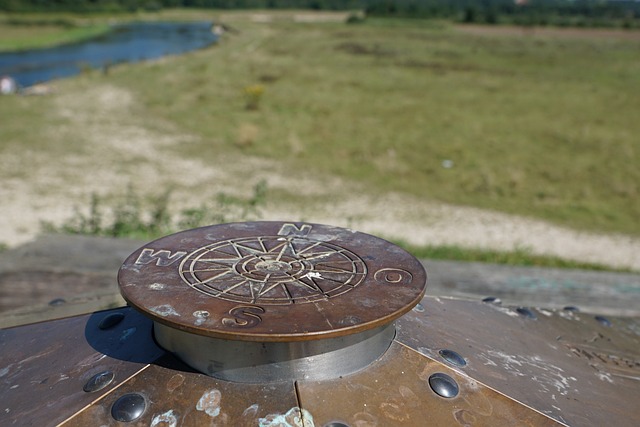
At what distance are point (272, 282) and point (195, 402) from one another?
1.07 feet

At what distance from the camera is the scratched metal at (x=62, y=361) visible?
4.09 ft

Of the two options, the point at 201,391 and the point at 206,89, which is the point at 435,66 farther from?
the point at 201,391

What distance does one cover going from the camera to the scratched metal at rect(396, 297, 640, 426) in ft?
→ 4.52

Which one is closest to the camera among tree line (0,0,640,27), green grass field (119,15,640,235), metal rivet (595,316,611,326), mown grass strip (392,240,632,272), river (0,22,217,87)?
metal rivet (595,316,611,326)

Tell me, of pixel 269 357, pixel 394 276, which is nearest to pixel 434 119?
pixel 394 276

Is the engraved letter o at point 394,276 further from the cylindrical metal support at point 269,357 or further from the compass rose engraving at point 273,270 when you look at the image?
the cylindrical metal support at point 269,357

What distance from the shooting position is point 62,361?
1.41m

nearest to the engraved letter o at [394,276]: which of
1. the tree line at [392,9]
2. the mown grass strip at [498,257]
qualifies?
the mown grass strip at [498,257]

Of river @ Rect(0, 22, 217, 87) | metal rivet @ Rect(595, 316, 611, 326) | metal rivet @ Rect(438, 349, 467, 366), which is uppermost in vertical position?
metal rivet @ Rect(438, 349, 467, 366)

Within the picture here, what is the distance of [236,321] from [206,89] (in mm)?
13886

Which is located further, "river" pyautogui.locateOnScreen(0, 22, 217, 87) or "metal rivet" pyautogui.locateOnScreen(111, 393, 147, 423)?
"river" pyautogui.locateOnScreen(0, 22, 217, 87)

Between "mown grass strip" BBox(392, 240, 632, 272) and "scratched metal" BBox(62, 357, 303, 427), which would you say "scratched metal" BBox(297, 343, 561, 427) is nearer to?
"scratched metal" BBox(62, 357, 303, 427)

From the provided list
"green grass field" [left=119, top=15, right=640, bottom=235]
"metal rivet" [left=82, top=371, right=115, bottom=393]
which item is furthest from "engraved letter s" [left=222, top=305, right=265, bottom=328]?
"green grass field" [left=119, top=15, right=640, bottom=235]

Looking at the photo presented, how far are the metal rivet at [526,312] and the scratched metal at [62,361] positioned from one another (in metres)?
1.05
